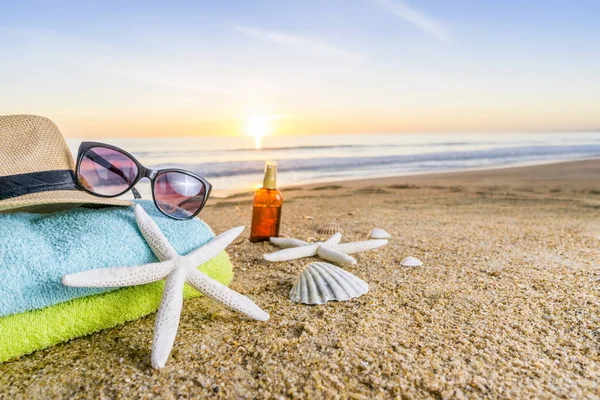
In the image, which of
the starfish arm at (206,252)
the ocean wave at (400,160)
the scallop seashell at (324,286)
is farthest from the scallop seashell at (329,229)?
the ocean wave at (400,160)

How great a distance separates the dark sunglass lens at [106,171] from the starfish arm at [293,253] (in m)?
1.18

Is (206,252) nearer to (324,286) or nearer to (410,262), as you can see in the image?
(324,286)

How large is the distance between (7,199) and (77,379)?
0.87 m

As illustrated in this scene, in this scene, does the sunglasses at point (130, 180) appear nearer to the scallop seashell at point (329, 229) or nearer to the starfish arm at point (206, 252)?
the starfish arm at point (206, 252)

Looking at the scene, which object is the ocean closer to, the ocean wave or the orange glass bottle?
the ocean wave

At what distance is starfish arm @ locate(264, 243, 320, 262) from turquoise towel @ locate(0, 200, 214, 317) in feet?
2.67

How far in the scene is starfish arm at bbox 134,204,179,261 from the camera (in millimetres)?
2281

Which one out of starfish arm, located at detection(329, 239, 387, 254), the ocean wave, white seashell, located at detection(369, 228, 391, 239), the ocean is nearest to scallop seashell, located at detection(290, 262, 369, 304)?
starfish arm, located at detection(329, 239, 387, 254)

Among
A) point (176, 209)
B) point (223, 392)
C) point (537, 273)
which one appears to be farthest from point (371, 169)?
point (223, 392)

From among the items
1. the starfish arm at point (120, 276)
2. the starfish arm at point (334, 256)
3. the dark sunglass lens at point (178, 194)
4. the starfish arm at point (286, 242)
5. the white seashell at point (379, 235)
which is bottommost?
the white seashell at point (379, 235)

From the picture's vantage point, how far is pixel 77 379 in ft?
6.11

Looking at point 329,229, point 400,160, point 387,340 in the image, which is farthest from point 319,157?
point 387,340

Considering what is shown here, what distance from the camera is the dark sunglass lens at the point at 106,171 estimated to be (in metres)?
2.34

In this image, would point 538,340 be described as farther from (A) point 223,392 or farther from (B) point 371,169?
(B) point 371,169
